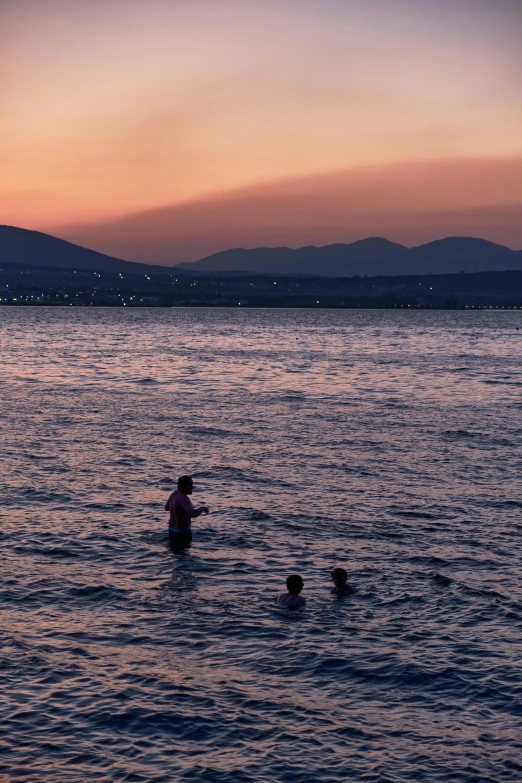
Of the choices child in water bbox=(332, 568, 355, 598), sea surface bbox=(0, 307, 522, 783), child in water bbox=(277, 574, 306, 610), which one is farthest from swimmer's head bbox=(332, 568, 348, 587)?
child in water bbox=(277, 574, 306, 610)

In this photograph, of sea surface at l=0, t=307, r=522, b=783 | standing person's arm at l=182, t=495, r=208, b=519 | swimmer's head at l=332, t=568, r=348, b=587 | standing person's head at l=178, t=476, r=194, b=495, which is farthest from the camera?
standing person's arm at l=182, t=495, r=208, b=519

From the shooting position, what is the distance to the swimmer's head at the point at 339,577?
20414 millimetres

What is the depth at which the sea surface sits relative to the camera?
14086mm

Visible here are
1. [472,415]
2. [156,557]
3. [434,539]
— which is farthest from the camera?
[472,415]

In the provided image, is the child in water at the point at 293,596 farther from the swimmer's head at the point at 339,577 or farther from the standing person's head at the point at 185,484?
the standing person's head at the point at 185,484

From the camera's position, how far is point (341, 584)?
2066cm

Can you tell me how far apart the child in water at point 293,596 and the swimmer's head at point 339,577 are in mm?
989

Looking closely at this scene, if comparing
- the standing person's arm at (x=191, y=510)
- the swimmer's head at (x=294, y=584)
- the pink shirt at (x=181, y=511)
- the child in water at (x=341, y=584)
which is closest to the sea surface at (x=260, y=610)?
the child in water at (x=341, y=584)

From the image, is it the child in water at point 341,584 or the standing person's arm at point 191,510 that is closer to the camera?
the child in water at point 341,584

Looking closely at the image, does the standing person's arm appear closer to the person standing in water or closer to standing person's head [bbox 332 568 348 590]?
the person standing in water

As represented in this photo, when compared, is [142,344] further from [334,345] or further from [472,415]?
[472,415]

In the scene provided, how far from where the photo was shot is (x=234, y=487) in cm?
3328

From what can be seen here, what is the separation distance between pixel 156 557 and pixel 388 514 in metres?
8.97

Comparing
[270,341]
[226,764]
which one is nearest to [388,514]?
[226,764]
